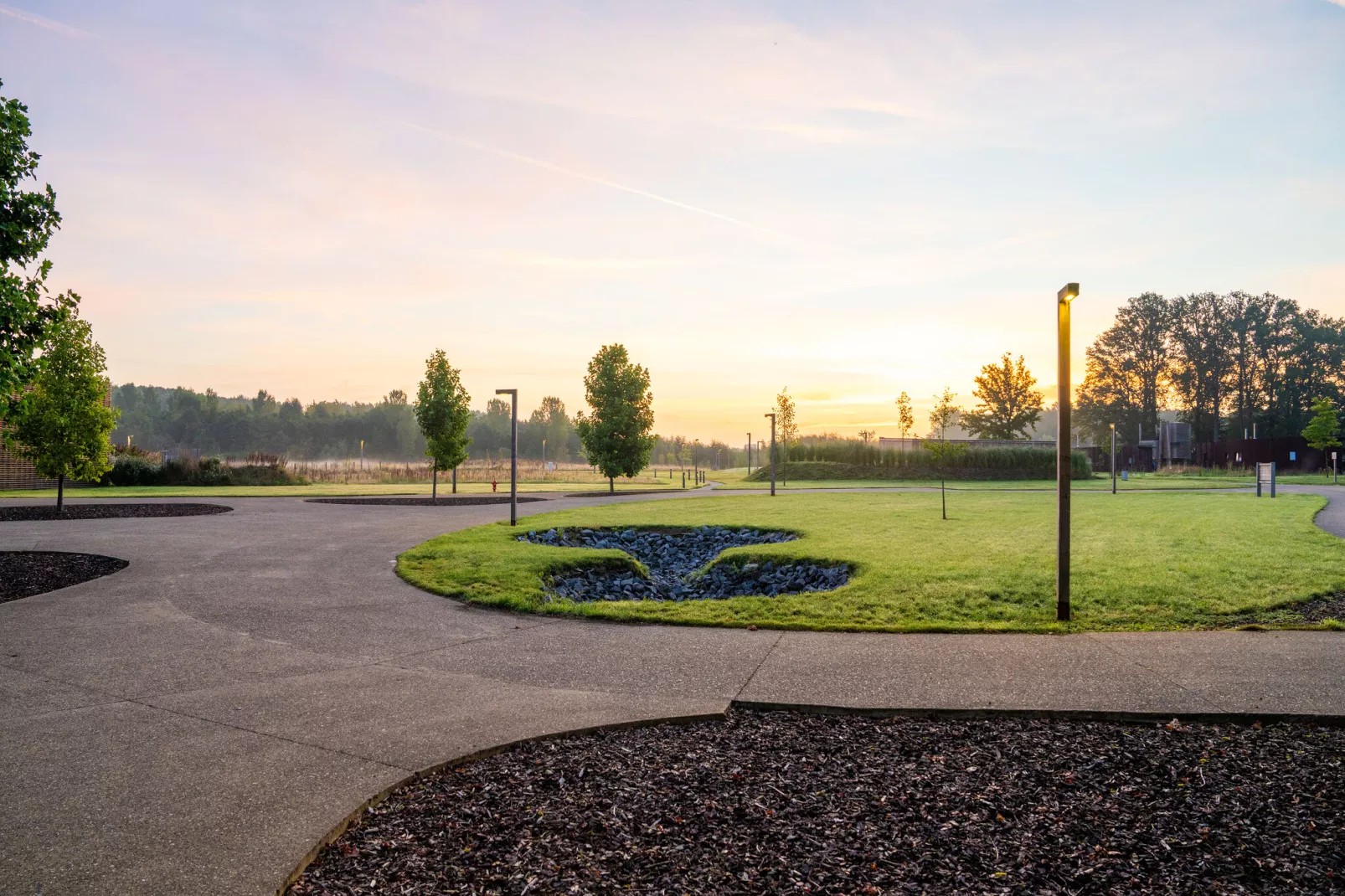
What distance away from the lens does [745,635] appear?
732 centimetres

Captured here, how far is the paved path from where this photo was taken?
3.32 m

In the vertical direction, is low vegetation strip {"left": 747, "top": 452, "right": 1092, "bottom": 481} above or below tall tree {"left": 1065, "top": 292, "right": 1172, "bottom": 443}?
below

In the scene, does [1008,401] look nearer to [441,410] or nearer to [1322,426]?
[1322,426]

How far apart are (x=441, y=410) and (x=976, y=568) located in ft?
67.0

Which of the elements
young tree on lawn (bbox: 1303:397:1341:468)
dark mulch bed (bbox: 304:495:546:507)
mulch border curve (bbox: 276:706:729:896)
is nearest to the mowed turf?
mulch border curve (bbox: 276:706:729:896)

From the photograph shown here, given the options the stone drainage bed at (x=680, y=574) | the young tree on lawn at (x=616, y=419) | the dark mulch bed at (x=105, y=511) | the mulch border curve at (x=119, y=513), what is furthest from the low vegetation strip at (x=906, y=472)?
the dark mulch bed at (x=105, y=511)

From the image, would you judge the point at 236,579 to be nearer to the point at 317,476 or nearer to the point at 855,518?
the point at 855,518

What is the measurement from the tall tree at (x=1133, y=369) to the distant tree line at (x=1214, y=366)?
0.09m

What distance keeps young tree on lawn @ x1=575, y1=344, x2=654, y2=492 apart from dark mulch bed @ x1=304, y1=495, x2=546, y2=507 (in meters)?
7.00

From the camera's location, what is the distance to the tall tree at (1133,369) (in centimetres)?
7975

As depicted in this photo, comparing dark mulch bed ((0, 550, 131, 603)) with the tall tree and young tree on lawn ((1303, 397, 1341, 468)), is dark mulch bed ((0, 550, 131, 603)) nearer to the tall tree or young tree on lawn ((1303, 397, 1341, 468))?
young tree on lawn ((1303, 397, 1341, 468))

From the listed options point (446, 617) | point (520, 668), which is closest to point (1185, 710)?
point (520, 668)

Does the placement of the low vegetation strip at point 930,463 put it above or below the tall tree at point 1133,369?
below

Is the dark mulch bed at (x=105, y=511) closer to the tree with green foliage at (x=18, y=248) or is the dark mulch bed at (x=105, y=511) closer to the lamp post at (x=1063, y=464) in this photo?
the tree with green foliage at (x=18, y=248)
